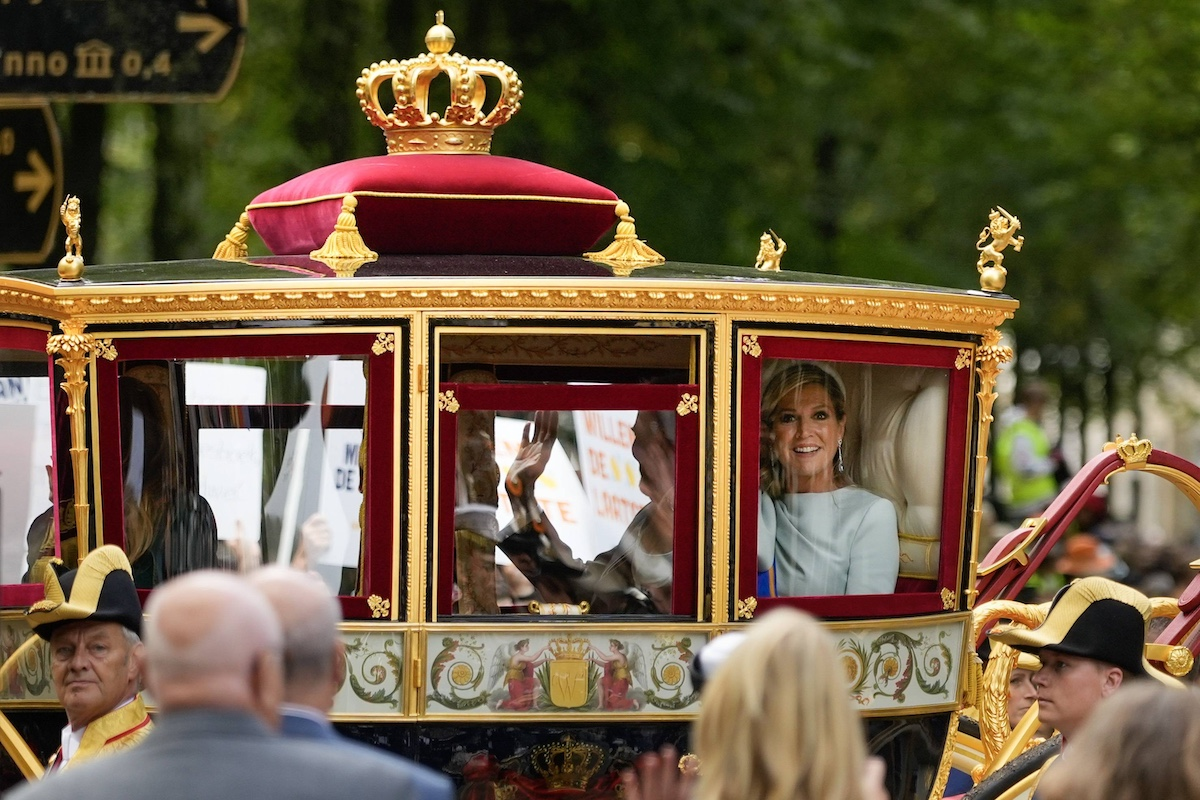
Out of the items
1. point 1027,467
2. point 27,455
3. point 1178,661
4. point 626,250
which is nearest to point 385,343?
point 626,250

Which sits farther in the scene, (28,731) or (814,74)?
(814,74)

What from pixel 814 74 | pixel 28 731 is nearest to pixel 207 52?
pixel 28 731

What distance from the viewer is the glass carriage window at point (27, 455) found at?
6910 mm

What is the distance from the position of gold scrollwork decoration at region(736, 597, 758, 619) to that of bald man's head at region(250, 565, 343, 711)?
312cm

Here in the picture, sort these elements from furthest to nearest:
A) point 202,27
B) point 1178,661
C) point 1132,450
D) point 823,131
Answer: point 823,131 < point 1132,450 < point 1178,661 < point 202,27

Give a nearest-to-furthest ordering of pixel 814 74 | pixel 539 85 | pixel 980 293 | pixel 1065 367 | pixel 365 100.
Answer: pixel 980 293 < pixel 365 100 < pixel 539 85 < pixel 814 74 < pixel 1065 367

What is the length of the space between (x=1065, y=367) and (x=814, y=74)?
8.50 meters

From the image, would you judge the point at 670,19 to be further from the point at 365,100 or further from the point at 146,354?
the point at 146,354

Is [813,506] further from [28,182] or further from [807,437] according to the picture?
[28,182]

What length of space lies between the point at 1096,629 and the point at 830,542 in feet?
4.43

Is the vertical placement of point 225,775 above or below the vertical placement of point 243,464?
below

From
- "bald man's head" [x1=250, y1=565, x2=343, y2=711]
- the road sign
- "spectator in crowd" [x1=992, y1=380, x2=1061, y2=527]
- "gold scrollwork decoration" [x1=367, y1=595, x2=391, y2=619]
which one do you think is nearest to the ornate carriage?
"gold scrollwork decoration" [x1=367, y1=595, x2=391, y2=619]

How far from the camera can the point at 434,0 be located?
16781 mm

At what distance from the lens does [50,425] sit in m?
7.07
